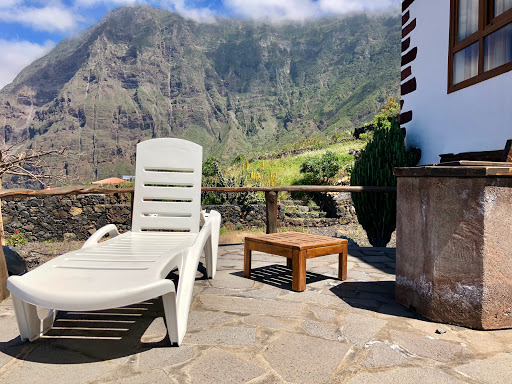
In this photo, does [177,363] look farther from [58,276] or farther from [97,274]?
[58,276]

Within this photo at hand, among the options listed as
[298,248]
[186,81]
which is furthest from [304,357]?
[186,81]

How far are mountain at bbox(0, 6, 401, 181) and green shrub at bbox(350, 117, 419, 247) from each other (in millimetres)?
80541

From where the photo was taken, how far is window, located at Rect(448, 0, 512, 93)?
3531 millimetres

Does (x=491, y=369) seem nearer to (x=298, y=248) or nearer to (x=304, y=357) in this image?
(x=304, y=357)

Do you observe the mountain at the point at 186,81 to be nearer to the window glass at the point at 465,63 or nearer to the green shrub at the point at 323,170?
the green shrub at the point at 323,170

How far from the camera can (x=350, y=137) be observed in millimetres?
23797

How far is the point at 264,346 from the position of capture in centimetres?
210

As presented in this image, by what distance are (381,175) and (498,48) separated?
2.02 meters

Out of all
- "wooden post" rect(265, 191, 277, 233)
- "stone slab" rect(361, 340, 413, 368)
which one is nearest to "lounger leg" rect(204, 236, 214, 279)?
"stone slab" rect(361, 340, 413, 368)

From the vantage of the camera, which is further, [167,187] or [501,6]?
[167,187]

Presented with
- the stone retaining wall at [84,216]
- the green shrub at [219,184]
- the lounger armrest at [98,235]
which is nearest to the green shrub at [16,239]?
the stone retaining wall at [84,216]

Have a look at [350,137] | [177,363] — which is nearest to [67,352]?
[177,363]

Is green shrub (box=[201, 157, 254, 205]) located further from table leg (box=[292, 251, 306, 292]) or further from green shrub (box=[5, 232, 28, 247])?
table leg (box=[292, 251, 306, 292])

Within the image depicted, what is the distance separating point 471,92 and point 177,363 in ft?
12.2
